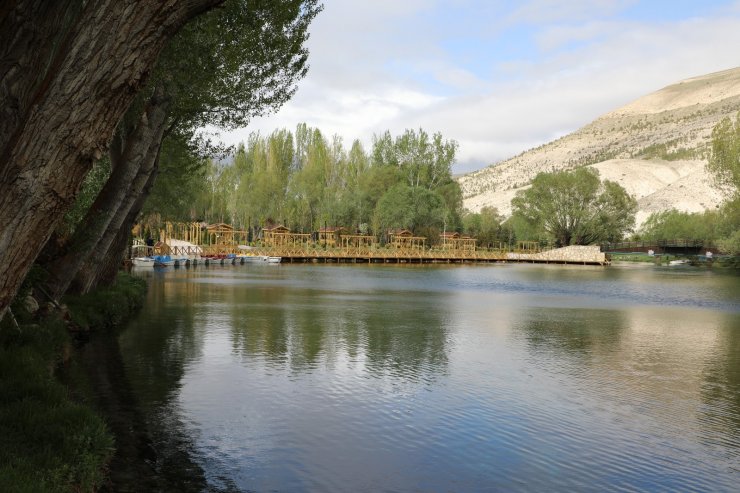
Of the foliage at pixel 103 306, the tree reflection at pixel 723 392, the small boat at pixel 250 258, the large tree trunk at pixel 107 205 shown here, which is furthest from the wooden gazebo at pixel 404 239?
the large tree trunk at pixel 107 205

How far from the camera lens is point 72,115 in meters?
4.62

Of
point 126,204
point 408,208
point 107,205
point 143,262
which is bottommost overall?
point 143,262

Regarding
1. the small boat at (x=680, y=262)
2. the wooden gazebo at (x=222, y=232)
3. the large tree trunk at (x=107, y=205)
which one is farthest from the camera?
the small boat at (x=680, y=262)

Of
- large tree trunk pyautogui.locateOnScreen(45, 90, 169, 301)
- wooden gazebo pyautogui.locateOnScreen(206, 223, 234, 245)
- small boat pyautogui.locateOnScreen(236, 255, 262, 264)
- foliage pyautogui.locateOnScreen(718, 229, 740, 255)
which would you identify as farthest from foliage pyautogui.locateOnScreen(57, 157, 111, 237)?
foliage pyautogui.locateOnScreen(718, 229, 740, 255)

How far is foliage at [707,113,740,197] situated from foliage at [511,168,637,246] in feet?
125

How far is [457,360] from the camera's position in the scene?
15727 mm

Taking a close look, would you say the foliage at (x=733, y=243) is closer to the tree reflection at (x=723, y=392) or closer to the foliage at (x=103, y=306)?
the tree reflection at (x=723, y=392)

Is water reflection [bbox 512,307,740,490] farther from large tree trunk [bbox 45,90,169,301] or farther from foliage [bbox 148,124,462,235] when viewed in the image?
foliage [bbox 148,124,462,235]

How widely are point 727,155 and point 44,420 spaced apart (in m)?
71.2

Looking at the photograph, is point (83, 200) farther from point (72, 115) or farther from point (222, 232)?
point (222, 232)

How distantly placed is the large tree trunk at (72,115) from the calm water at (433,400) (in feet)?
13.2

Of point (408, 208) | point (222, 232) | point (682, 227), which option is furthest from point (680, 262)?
point (222, 232)

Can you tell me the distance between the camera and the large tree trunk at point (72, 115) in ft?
15.1

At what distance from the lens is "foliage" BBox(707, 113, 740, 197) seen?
64375 mm
